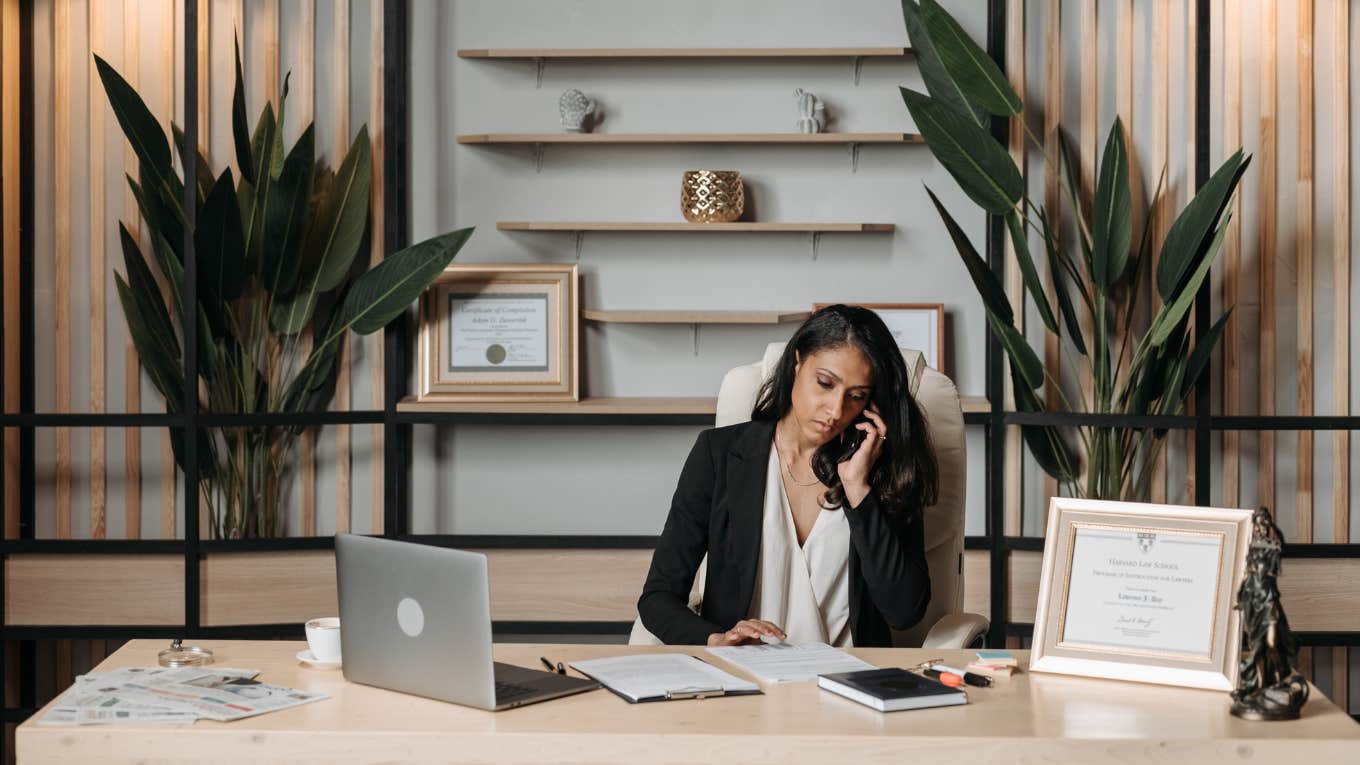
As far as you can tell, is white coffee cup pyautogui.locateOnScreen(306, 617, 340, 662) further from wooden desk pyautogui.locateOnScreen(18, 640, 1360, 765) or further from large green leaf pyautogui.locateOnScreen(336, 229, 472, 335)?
large green leaf pyautogui.locateOnScreen(336, 229, 472, 335)

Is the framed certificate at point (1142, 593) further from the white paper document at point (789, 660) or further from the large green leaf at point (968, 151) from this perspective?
the large green leaf at point (968, 151)

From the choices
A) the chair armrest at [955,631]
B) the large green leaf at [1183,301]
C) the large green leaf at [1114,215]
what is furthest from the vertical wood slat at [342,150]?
the large green leaf at [1183,301]

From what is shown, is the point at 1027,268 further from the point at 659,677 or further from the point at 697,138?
the point at 659,677

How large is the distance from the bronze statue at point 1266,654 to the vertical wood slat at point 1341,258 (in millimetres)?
2171

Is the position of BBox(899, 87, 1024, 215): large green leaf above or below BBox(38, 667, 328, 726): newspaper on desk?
above

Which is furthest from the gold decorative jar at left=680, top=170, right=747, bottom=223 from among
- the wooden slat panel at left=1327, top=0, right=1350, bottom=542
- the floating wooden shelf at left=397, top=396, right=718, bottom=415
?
the wooden slat panel at left=1327, top=0, right=1350, bottom=542

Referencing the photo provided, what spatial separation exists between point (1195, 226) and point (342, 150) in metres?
2.29

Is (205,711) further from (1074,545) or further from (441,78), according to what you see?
(441,78)

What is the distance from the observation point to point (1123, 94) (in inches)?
136

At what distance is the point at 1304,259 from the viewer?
135 inches

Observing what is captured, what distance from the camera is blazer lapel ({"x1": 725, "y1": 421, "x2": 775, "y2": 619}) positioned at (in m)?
2.30

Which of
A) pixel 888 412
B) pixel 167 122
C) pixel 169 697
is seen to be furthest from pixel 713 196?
pixel 169 697

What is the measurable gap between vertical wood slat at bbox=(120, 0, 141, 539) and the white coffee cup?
6.54ft

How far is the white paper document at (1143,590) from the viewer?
1669 mm
